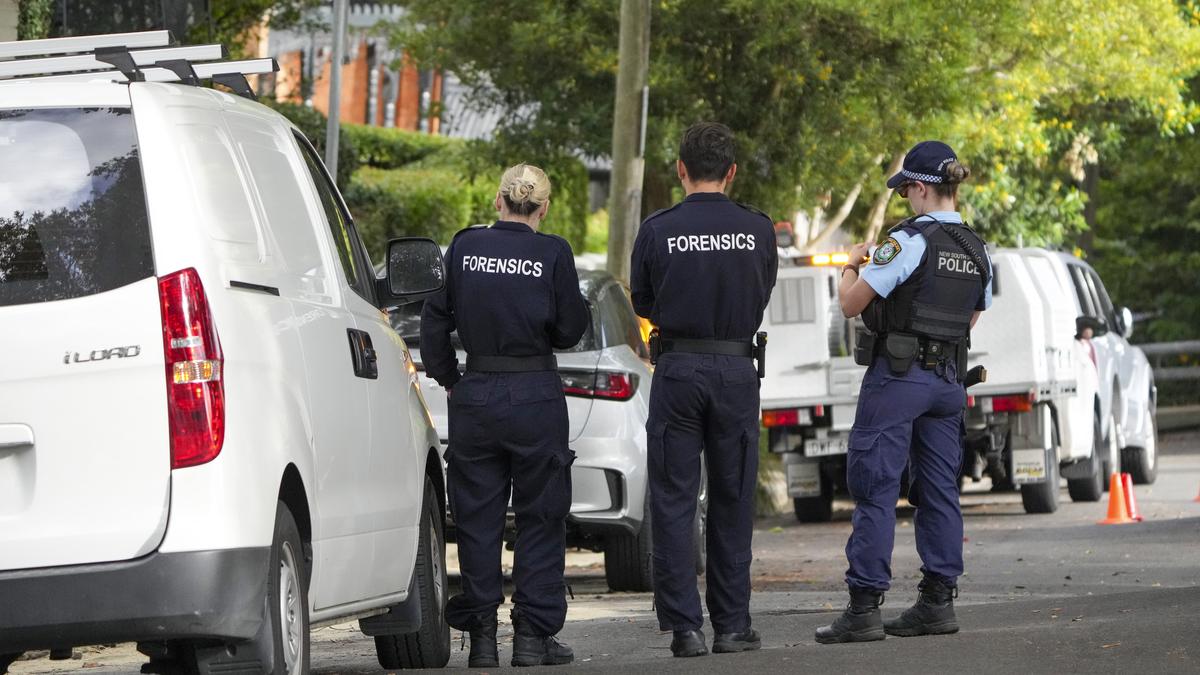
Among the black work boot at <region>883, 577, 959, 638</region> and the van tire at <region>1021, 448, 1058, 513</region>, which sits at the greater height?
the van tire at <region>1021, 448, 1058, 513</region>

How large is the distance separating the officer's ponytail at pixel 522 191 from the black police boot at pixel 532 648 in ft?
4.67

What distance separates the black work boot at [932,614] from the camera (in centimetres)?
804

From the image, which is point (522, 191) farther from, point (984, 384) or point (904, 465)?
point (984, 384)

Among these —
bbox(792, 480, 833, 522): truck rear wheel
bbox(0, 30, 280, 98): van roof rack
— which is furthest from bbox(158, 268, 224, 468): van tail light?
bbox(792, 480, 833, 522): truck rear wheel

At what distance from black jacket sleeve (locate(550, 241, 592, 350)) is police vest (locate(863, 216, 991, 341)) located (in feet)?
3.76

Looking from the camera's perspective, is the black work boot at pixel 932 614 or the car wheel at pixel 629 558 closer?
the black work boot at pixel 932 614

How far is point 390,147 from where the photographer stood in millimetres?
30906

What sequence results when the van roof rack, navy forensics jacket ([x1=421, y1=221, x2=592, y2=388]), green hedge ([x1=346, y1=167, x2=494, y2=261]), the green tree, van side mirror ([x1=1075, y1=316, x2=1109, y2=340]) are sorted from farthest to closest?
1. green hedge ([x1=346, y1=167, x2=494, y2=261])
2. the green tree
3. van side mirror ([x1=1075, y1=316, x2=1109, y2=340])
4. navy forensics jacket ([x1=421, y1=221, x2=592, y2=388])
5. the van roof rack

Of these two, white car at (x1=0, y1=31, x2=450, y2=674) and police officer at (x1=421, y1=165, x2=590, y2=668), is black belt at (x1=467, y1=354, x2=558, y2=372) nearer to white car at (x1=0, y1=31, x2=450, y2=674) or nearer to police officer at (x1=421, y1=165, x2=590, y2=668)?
police officer at (x1=421, y1=165, x2=590, y2=668)

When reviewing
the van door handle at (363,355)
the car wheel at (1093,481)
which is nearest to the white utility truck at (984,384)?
the car wheel at (1093,481)

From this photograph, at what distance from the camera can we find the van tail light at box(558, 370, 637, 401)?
34.5 feet

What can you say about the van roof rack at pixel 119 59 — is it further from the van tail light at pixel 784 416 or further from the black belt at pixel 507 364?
the van tail light at pixel 784 416

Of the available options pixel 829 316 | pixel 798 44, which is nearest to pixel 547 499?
A: pixel 829 316

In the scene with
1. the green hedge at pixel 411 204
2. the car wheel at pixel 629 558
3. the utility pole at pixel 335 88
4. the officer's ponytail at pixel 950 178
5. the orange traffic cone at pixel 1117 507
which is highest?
the green hedge at pixel 411 204
